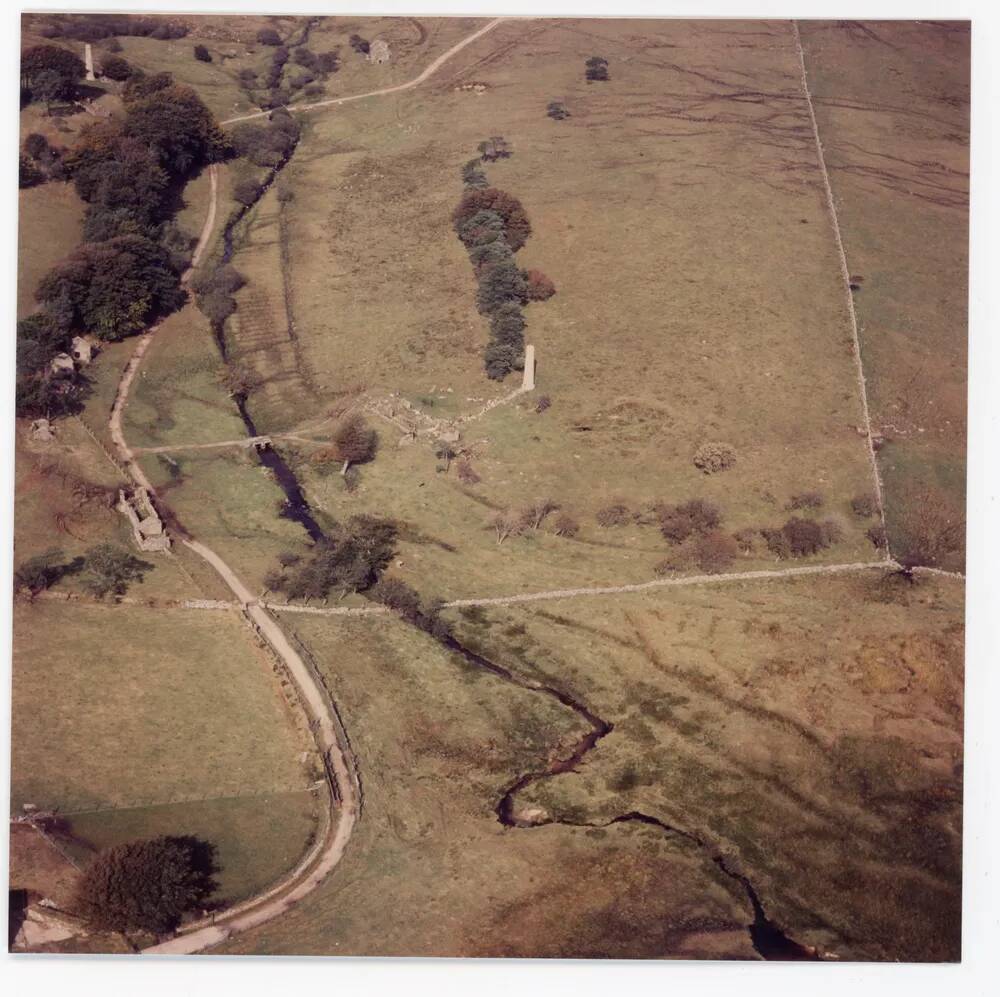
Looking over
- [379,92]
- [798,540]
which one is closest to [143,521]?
[798,540]

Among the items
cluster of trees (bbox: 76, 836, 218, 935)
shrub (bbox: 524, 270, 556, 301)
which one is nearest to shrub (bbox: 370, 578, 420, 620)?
cluster of trees (bbox: 76, 836, 218, 935)

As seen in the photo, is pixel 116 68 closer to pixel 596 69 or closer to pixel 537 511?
pixel 596 69

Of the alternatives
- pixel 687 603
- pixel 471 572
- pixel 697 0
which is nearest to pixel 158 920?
pixel 471 572

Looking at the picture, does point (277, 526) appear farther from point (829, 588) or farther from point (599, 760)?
point (829, 588)

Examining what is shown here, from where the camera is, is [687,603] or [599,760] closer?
[599,760]

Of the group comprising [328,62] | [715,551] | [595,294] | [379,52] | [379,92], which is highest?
[379,52]
